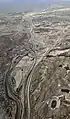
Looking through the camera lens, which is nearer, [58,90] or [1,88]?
[58,90]

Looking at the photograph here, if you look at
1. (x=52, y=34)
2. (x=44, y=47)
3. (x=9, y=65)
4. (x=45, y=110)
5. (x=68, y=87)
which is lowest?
(x=45, y=110)

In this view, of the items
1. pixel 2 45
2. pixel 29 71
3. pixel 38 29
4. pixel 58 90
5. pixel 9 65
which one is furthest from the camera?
pixel 38 29

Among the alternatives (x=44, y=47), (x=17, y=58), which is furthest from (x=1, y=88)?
(x=44, y=47)

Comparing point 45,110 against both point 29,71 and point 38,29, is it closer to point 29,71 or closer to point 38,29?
point 29,71

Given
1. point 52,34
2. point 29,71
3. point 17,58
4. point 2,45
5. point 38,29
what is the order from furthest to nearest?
point 38,29 < point 52,34 < point 2,45 < point 17,58 < point 29,71

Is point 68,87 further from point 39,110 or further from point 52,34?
point 52,34

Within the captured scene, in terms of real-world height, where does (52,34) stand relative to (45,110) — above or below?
above
